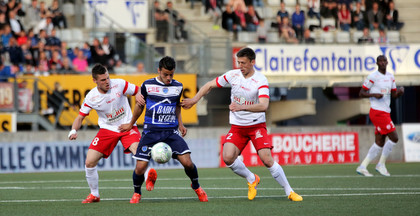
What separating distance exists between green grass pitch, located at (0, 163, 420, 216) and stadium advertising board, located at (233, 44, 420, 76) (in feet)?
32.5

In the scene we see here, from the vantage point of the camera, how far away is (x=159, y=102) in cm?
1112

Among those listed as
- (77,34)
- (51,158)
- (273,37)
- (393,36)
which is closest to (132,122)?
(51,158)

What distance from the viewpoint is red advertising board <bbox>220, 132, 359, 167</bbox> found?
24.0 metres

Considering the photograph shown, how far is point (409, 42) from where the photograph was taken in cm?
2850

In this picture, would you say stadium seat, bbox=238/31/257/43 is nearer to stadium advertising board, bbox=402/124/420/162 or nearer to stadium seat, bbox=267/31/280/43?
stadium seat, bbox=267/31/280/43

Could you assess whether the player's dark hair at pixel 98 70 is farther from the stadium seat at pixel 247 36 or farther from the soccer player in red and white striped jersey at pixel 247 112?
the stadium seat at pixel 247 36

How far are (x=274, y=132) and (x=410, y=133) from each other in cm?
431

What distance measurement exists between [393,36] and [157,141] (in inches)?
801

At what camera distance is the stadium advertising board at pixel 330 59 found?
2714 centimetres

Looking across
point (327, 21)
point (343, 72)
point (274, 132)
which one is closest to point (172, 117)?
point (274, 132)

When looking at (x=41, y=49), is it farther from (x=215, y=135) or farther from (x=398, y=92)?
(x=398, y=92)

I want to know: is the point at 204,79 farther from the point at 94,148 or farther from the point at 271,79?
the point at 94,148

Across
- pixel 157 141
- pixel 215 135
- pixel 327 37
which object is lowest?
pixel 215 135

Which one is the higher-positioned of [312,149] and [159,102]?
[159,102]
